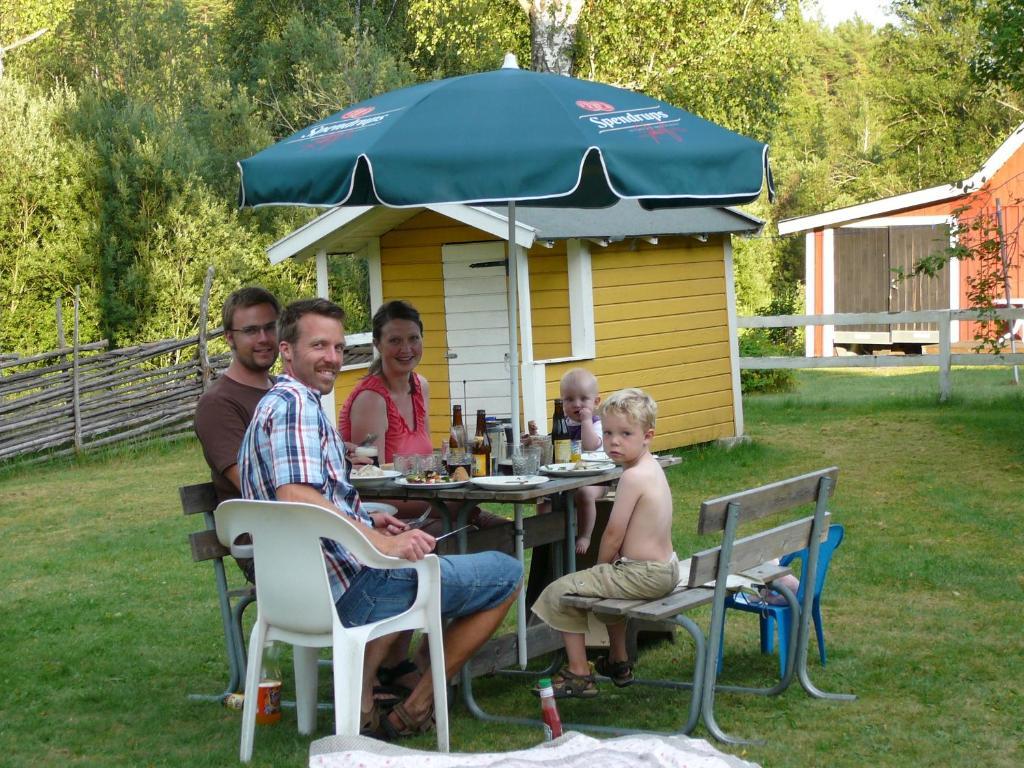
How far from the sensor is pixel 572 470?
5391 mm

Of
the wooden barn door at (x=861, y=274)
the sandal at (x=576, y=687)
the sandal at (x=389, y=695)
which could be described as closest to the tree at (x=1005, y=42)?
the sandal at (x=576, y=687)

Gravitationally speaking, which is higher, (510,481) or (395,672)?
(510,481)

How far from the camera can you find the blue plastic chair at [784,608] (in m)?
5.45

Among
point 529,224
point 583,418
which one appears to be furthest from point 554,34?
point 583,418

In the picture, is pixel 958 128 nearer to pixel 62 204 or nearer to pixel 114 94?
pixel 114 94

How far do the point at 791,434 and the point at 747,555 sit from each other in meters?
9.13

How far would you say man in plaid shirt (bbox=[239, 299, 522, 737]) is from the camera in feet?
14.1

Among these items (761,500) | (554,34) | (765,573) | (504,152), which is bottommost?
(765,573)

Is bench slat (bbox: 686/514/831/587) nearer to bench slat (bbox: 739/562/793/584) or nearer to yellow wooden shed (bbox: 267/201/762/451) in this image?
bench slat (bbox: 739/562/793/584)

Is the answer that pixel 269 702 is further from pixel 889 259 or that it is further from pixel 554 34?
pixel 889 259

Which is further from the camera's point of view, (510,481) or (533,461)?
(533,461)

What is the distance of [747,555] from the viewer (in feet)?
15.9

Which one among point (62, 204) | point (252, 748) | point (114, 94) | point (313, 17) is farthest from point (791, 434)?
point (313, 17)

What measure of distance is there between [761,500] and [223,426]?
206 cm
